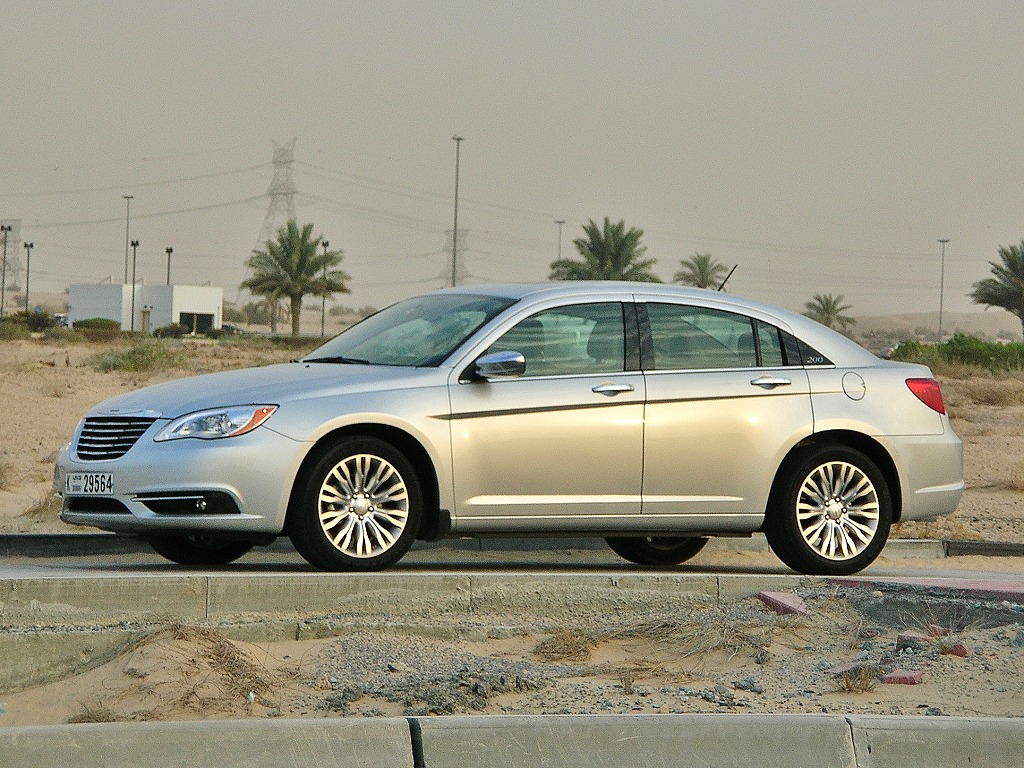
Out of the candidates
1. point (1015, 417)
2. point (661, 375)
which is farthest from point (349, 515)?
point (1015, 417)

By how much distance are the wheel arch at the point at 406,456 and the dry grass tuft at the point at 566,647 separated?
1477 mm

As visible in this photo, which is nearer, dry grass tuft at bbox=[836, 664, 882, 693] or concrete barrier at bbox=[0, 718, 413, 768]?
concrete barrier at bbox=[0, 718, 413, 768]

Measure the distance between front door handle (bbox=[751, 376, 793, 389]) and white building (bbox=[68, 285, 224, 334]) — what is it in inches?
4164

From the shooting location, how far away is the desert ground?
20.6ft

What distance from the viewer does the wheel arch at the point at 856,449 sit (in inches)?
373

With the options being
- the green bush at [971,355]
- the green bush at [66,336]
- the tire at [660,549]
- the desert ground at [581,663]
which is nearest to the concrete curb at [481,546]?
the tire at [660,549]

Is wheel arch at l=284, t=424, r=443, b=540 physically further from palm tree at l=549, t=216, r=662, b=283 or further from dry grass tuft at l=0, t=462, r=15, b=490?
palm tree at l=549, t=216, r=662, b=283

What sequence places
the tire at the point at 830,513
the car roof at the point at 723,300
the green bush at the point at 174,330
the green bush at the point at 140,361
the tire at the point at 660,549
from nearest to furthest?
the tire at the point at 830,513
the car roof at the point at 723,300
the tire at the point at 660,549
the green bush at the point at 140,361
the green bush at the point at 174,330

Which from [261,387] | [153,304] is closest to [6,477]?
[261,387]

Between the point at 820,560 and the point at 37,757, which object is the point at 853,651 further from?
the point at 37,757

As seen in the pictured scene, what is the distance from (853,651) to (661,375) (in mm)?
2479

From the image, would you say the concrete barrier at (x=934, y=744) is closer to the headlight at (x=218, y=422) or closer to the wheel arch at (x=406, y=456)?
the wheel arch at (x=406, y=456)

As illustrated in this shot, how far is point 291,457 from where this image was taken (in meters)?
8.39

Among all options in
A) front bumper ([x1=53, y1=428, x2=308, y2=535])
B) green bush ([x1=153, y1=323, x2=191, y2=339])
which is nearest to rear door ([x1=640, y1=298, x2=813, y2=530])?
front bumper ([x1=53, y1=428, x2=308, y2=535])
